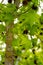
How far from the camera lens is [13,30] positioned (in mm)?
955

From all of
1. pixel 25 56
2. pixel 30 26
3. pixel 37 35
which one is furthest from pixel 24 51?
pixel 30 26

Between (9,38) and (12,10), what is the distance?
10.9 inches

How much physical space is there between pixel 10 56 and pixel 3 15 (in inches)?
14.5

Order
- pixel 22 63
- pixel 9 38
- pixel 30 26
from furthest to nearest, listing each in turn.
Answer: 1. pixel 22 63
2. pixel 9 38
3. pixel 30 26

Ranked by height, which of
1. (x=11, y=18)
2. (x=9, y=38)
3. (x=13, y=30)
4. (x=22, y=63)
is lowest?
(x=22, y=63)

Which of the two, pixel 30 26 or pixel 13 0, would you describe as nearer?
pixel 30 26

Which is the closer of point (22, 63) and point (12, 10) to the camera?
point (12, 10)

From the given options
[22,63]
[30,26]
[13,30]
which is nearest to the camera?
[30,26]

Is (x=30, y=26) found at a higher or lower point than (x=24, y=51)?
higher

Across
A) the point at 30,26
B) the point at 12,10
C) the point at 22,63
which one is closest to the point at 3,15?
the point at 12,10

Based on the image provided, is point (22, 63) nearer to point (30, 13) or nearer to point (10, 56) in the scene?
point (10, 56)

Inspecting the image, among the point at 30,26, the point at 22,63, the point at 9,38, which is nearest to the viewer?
the point at 30,26

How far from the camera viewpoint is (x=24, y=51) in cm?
123

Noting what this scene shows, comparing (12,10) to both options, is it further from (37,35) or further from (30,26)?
(37,35)
